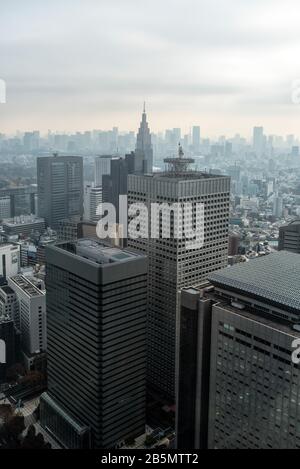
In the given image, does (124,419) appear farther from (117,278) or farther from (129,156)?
(129,156)

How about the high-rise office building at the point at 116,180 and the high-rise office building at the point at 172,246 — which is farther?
the high-rise office building at the point at 116,180

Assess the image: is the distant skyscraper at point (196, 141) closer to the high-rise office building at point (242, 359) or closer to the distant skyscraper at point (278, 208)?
the distant skyscraper at point (278, 208)

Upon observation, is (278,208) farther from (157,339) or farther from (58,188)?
(157,339)

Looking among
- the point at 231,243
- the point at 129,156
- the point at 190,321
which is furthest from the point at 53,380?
the point at 129,156

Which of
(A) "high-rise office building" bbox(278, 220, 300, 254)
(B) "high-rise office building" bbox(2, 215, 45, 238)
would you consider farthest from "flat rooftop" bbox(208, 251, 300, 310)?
(B) "high-rise office building" bbox(2, 215, 45, 238)

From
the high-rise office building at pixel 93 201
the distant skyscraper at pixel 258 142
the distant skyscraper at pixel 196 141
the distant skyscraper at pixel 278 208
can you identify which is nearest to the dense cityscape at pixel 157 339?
the high-rise office building at pixel 93 201

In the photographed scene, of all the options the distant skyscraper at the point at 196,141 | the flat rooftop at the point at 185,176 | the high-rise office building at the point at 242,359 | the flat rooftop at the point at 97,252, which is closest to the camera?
the high-rise office building at the point at 242,359

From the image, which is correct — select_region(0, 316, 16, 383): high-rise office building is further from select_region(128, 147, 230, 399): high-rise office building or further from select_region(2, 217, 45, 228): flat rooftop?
select_region(2, 217, 45, 228): flat rooftop
